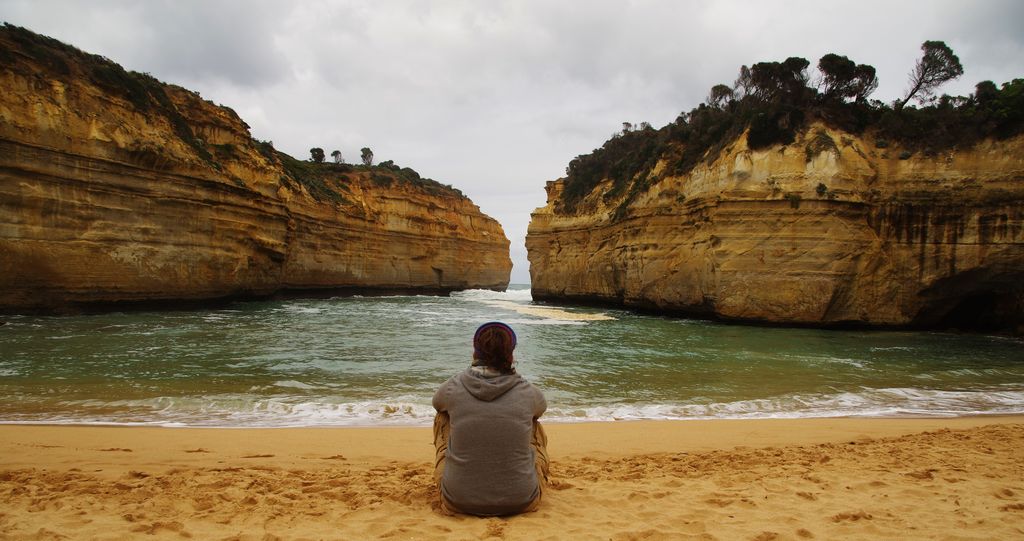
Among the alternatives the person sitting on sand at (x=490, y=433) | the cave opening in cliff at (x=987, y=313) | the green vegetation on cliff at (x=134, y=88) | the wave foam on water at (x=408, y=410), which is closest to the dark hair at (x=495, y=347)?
the person sitting on sand at (x=490, y=433)

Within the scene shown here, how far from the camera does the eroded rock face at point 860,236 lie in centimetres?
1627

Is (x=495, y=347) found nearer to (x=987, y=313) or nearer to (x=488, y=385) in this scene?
(x=488, y=385)

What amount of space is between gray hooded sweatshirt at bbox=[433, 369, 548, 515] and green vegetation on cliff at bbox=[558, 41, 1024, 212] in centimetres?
1949

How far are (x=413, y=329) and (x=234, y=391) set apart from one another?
878cm

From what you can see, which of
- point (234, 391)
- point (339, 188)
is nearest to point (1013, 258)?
point (234, 391)

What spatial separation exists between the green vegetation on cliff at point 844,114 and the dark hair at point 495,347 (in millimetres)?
19368

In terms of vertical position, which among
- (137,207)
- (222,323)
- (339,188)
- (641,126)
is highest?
(641,126)

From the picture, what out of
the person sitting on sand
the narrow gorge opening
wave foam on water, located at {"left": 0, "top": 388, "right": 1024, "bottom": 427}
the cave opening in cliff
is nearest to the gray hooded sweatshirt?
the person sitting on sand

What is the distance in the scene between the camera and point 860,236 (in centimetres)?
1772

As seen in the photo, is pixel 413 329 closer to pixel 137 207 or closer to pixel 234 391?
pixel 234 391

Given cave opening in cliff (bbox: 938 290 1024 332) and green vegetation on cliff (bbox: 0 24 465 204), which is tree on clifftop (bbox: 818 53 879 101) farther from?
green vegetation on cliff (bbox: 0 24 465 204)

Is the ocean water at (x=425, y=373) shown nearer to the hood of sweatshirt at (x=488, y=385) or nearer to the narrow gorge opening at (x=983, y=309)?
the narrow gorge opening at (x=983, y=309)

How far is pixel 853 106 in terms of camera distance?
20.0 meters

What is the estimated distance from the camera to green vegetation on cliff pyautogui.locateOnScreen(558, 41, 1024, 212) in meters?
17.0
